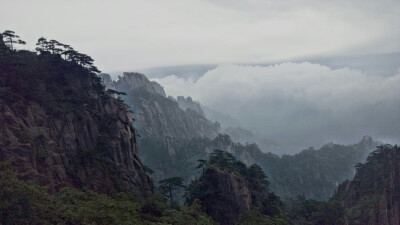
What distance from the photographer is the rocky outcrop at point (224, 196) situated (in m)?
76.6

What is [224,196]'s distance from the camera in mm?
77438

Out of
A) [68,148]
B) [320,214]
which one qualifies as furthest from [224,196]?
[68,148]

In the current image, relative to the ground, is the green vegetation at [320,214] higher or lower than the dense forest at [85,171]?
lower

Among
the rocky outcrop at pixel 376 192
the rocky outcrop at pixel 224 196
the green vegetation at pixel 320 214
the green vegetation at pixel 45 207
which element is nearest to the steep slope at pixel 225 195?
the rocky outcrop at pixel 224 196

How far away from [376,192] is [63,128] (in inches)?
3578

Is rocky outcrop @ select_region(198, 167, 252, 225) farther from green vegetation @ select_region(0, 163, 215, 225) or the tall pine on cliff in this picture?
green vegetation @ select_region(0, 163, 215, 225)

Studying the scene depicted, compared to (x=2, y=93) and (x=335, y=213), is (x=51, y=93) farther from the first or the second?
(x=335, y=213)

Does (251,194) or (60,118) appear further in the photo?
(251,194)

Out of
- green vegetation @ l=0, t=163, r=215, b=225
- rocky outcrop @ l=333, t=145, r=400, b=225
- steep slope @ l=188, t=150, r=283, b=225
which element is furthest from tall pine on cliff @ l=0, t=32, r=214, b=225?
rocky outcrop @ l=333, t=145, r=400, b=225

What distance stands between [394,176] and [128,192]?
86.8 m

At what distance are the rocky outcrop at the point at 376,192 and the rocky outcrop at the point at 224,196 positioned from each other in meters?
34.9

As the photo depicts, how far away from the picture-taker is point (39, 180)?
45.8 m

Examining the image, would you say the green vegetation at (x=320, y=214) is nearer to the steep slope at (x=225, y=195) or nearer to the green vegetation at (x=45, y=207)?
the steep slope at (x=225, y=195)

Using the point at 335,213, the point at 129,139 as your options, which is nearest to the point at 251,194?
the point at 335,213
